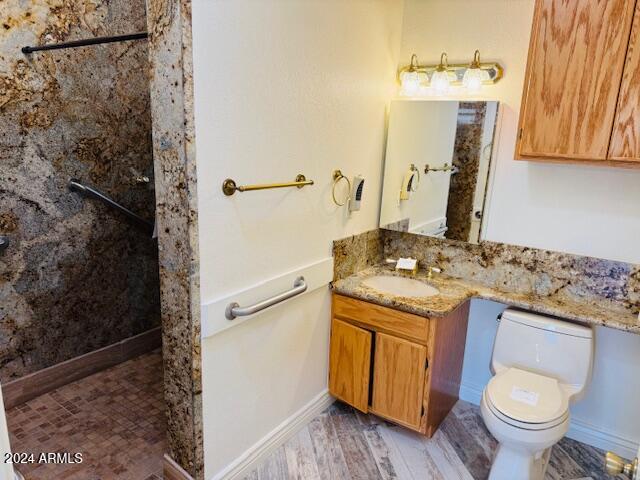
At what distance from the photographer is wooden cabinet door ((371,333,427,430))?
2137mm

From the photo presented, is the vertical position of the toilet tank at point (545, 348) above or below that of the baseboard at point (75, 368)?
above

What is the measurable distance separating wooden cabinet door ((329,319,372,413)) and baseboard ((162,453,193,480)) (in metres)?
0.92

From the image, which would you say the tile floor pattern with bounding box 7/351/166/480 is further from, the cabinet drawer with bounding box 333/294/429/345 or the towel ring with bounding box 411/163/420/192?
the towel ring with bounding box 411/163/420/192

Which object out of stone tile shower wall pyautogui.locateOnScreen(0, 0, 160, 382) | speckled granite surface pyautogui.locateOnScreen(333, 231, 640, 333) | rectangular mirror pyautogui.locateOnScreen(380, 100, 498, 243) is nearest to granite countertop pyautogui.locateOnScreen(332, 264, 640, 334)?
speckled granite surface pyautogui.locateOnScreen(333, 231, 640, 333)

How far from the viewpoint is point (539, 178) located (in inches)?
88.3

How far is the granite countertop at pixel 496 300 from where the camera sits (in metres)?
2.03

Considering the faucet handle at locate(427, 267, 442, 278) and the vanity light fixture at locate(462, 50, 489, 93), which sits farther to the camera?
the faucet handle at locate(427, 267, 442, 278)

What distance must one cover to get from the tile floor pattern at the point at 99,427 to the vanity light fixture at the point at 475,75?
2387 millimetres

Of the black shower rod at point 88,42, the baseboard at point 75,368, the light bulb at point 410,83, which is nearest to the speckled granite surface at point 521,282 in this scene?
the light bulb at point 410,83

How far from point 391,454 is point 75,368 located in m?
1.87

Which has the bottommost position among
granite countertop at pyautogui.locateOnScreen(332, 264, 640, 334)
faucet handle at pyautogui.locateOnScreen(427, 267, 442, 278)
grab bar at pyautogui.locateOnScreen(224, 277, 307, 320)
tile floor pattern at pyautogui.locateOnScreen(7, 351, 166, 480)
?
tile floor pattern at pyautogui.locateOnScreen(7, 351, 166, 480)

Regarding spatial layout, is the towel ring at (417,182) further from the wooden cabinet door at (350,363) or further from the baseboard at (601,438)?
the baseboard at (601,438)

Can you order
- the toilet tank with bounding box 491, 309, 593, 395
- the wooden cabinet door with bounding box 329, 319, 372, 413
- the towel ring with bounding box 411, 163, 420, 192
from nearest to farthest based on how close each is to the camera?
the toilet tank with bounding box 491, 309, 593, 395 < the wooden cabinet door with bounding box 329, 319, 372, 413 < the towel ring with bounding box 411, 163, 420, 192

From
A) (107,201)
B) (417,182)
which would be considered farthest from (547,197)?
(107,201)
